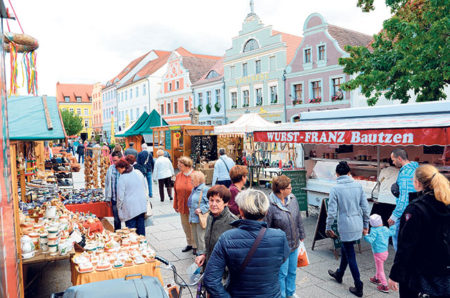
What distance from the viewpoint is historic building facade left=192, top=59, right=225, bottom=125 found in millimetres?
35031

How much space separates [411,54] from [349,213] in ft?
27.1

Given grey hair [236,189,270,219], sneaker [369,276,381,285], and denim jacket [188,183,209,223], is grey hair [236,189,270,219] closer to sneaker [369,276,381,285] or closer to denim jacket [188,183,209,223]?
denim jacket [188,183,209,223]

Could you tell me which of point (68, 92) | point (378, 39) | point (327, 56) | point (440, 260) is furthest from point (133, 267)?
point (68, 92)

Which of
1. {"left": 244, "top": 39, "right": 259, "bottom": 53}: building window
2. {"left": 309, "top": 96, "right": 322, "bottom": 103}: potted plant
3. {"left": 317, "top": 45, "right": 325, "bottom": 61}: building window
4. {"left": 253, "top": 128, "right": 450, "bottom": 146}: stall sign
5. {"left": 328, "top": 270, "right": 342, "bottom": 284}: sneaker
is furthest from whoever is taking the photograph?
{"left": 244, "top": 39, "right": 259, "bottom": 53}: building window

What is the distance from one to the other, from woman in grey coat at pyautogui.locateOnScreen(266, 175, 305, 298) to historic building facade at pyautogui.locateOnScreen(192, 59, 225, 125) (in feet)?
100

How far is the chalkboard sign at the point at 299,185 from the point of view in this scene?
8.70 m

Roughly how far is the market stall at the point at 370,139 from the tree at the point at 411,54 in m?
3.21

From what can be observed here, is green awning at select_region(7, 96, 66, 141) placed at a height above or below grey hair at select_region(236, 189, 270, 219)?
above

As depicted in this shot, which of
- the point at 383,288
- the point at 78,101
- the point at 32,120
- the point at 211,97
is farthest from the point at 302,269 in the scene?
the point at 78,101

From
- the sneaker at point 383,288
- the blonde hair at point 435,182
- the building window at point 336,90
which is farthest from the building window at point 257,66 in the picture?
the blonde hair at point 435,182

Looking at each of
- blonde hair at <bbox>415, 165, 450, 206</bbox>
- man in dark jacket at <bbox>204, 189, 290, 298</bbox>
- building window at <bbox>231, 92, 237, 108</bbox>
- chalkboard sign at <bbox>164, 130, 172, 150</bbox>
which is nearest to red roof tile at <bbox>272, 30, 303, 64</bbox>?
building window at <bbox>231, 92, 237, 108</bbox>

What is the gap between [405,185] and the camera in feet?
16.0

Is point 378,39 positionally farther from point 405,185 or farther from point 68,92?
point 68,92

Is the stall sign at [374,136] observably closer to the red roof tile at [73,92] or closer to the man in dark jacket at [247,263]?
the man in dark jacket at [247,263]
